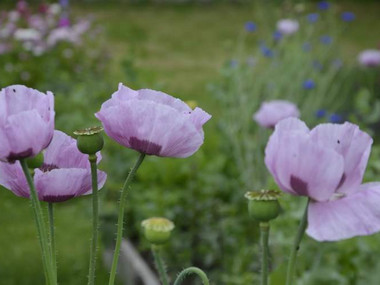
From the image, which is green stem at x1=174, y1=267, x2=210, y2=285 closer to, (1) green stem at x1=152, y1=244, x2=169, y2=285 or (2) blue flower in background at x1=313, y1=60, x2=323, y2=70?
(1) green stem at x1=152, y1=244, x2=169, y2=285

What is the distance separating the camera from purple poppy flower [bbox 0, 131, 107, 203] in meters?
0.73

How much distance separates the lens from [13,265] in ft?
10.8

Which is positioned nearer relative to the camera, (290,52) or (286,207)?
(286,207)

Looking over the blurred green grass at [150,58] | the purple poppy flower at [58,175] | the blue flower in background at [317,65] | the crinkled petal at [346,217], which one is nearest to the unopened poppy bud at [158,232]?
the purple poppy flower at [58,175]

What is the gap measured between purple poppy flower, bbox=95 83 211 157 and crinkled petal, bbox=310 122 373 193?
0.12 metres

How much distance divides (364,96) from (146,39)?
7215 mm

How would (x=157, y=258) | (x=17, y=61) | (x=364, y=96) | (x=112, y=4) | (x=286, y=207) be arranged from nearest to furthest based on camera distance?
1. (x=157, y=258)
2. (x=286, y=207)
3. (x=364, y=96)
4. (x=17, y=61)
5. (x=112, y=4)

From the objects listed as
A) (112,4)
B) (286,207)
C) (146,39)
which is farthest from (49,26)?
(112,4)

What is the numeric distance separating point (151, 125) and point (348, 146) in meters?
0.19

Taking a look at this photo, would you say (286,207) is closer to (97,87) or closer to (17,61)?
(97,87)

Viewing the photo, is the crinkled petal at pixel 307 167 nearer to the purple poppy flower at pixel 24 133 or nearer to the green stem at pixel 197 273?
the green stem at pixel 197 273

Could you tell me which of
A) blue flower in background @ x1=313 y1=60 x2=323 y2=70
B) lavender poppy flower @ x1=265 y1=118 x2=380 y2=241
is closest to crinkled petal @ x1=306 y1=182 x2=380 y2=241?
lavender poppy flower @ x1=265 y1=118 x2=380 y2=241

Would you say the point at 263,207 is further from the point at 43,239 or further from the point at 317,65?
the point at 317,65

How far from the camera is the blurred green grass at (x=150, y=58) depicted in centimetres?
336
